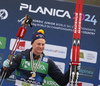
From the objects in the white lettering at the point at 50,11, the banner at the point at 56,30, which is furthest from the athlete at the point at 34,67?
the white lettering at the point at 50,11

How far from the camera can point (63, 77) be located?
9.02ft

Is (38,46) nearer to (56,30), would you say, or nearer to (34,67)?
(34,67)

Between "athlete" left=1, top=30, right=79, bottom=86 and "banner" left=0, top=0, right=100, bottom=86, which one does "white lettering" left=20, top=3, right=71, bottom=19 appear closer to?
"banner" left=0, top=0, right=100, bottom=86

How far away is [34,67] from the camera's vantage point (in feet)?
9.22

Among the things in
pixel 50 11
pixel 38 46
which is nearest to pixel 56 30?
pixel 50 11

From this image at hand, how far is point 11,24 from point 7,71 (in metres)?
1.87

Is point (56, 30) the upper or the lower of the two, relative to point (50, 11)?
lower

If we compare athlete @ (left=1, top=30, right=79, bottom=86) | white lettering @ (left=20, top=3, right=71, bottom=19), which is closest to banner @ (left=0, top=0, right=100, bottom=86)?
white lettering @ (left=20, top=3, right=71, bottom=19)

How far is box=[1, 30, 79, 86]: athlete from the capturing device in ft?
9.12

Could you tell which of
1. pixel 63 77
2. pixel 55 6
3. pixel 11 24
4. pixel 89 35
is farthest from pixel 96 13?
pixel 63 77

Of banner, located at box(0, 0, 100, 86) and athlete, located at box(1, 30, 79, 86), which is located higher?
banner, located at box(0, 0, 100, 86)

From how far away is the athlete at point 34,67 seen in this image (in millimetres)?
2779

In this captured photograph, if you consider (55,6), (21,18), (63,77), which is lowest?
(63,77)

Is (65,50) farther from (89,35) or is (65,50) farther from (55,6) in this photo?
(55,6)
